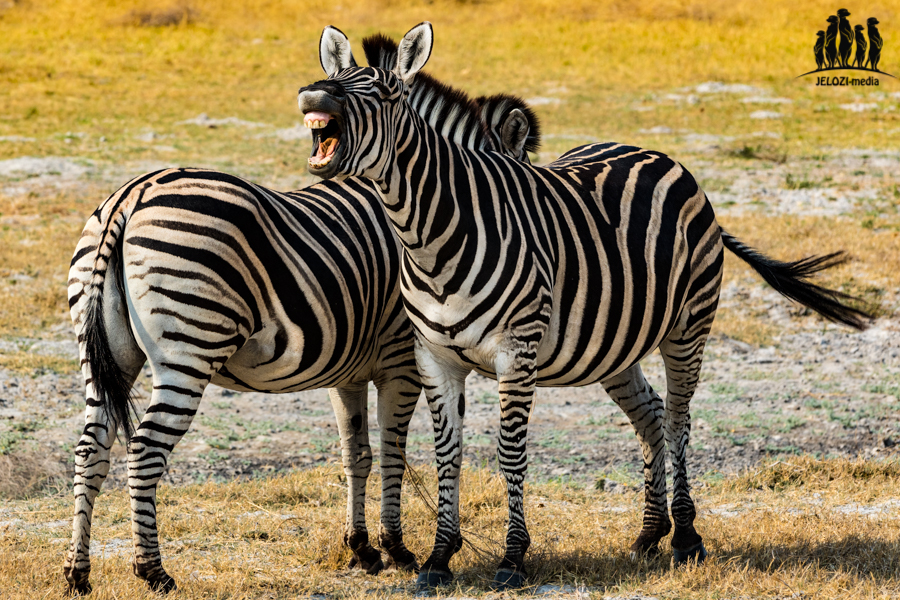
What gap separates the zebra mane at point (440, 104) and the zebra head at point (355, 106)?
13 centimetres

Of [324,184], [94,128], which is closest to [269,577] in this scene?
[324,184]

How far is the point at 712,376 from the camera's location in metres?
9.77

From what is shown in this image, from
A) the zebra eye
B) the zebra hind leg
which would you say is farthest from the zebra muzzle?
the zebra hind leg

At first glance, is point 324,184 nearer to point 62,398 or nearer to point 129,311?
point 129,311

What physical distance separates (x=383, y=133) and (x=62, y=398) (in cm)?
573

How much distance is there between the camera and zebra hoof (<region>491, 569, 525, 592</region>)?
4723 millimetres

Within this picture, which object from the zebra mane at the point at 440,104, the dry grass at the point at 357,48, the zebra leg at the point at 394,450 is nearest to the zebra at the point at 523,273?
the zebra mane at the point at 440,104

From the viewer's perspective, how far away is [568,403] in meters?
9.27

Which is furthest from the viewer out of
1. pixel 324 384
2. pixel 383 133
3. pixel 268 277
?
pixel 324 384

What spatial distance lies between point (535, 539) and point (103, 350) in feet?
9.36

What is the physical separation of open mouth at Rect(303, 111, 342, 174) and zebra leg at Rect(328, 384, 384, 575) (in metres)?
1.90

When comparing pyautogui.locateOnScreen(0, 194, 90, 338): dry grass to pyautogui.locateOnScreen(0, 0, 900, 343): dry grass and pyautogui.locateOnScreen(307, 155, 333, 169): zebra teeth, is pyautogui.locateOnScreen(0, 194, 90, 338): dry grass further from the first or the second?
pyautogui.locateOnScreen(307, 155, 333, 169): zebra teeth

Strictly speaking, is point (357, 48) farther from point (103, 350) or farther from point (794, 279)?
point (103, 350)

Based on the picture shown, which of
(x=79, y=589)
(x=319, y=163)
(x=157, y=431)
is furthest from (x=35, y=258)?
(x=319, y=163)
